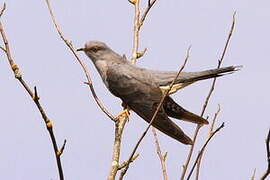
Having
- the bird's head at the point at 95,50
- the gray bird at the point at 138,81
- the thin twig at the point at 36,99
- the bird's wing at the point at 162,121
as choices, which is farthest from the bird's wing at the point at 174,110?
the thin twig at the point at 36,99

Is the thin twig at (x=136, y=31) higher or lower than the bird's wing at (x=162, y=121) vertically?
higher

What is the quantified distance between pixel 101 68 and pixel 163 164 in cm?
279

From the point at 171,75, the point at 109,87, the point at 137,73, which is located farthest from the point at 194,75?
the point at 109,87

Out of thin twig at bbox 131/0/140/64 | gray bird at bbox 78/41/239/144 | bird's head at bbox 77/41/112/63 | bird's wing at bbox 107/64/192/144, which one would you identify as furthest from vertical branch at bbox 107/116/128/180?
bird's head at bbox 77/41/112/63

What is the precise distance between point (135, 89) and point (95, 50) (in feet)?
2.35

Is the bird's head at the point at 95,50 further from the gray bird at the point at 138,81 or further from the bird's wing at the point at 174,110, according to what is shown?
the bird's wing at the point at 174,110

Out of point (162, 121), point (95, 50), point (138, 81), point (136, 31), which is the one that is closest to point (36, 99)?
point (136, 31)

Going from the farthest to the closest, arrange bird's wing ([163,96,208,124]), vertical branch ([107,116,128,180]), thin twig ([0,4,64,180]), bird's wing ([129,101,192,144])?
bird's wing ([163,96,208,124]) → bird's wing ([129,101,192,144]) → vertical branch ([107,116,128,180]) → thin twig ([0,4,64,180])

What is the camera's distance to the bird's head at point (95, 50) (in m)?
6.50

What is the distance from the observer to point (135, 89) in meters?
6.32

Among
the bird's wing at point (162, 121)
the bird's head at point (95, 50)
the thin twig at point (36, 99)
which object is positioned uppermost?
the thin twig at point (36, 99)

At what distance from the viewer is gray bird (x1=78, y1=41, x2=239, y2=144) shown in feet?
19.7

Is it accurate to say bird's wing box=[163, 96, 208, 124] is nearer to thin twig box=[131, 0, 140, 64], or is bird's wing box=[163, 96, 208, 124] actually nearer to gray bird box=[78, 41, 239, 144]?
gray bird box=[78, 41, 239, 144]

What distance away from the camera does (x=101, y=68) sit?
6555 mm
